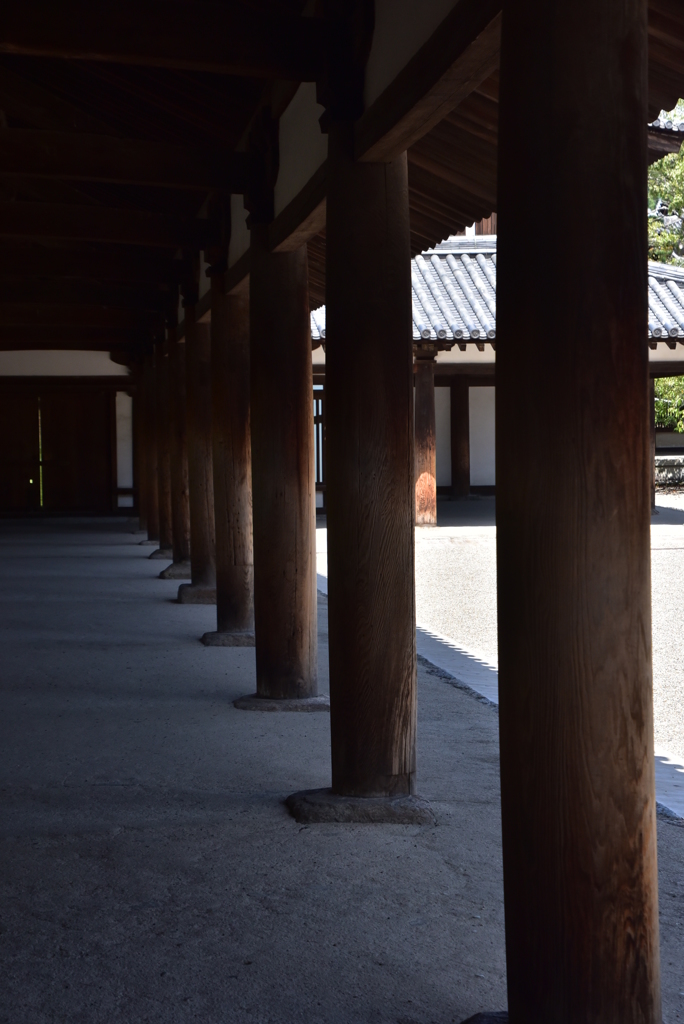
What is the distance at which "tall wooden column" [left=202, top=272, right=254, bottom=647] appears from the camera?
6438 millimetres

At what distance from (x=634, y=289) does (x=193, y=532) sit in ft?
21.7

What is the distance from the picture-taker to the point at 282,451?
459 cm

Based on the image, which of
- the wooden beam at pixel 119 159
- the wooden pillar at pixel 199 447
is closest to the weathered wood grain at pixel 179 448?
the wooden pillar at pixel 199 447

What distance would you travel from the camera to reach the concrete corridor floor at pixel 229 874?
2256 millimetres

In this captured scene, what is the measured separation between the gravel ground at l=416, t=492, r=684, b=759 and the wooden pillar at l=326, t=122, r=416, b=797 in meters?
1.40

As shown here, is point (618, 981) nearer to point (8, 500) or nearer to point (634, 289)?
point (634, 289)

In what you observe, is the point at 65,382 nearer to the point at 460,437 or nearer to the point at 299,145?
the point at 460,437

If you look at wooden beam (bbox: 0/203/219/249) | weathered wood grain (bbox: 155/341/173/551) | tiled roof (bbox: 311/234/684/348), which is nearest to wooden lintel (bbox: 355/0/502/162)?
wooden beam (bbox: 0/203/219/249)

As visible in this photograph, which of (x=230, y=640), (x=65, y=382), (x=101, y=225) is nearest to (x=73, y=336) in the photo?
(x=65, y=382)

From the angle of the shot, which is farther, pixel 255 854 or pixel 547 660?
pixel 255 854

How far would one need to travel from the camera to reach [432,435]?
13922 millimetres

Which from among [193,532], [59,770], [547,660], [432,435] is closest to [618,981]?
[547,660]

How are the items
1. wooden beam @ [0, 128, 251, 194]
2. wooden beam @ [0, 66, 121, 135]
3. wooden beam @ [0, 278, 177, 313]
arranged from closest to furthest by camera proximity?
wooden beam @ [0, 128, 251, 194]
wooden beam @ [0, 66, 121, 135]
wooden beam @ [0, 278, 177, 313]

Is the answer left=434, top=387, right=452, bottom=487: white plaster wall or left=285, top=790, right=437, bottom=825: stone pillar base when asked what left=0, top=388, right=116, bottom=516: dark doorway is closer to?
left=434, top=387, right=452, bottom=487: white plaster wall
